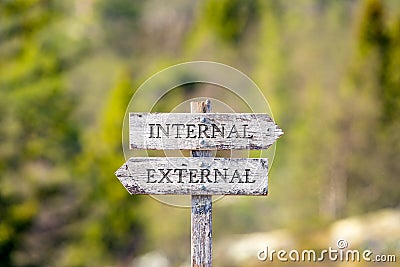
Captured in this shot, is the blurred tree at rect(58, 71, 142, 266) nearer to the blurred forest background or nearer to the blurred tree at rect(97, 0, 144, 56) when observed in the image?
the blurred forest background

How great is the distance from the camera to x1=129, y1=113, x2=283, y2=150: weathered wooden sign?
165 inches

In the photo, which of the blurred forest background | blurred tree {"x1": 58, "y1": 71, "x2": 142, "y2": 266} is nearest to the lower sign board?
the blurred forest background

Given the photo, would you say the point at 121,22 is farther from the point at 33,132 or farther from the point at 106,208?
the point at 33,132

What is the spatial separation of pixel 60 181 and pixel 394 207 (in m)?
7.38

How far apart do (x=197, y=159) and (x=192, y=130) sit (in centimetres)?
14

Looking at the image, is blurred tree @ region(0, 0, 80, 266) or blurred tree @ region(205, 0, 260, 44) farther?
blurred tree @ region(205, 0, 260, 44)

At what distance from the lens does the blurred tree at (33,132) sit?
1688cm

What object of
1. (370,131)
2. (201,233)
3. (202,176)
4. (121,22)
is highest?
(121,22)

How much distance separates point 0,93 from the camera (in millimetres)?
17578

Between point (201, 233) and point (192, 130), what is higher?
point (192, 130)

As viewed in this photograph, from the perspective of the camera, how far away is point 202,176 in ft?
13.7

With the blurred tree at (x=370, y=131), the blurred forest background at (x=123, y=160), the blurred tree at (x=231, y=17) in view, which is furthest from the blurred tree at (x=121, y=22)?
the blurred tree at (x=370, y=131)

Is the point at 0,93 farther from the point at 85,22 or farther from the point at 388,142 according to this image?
the point at 85,22

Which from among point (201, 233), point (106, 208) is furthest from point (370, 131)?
point (201, 233)
